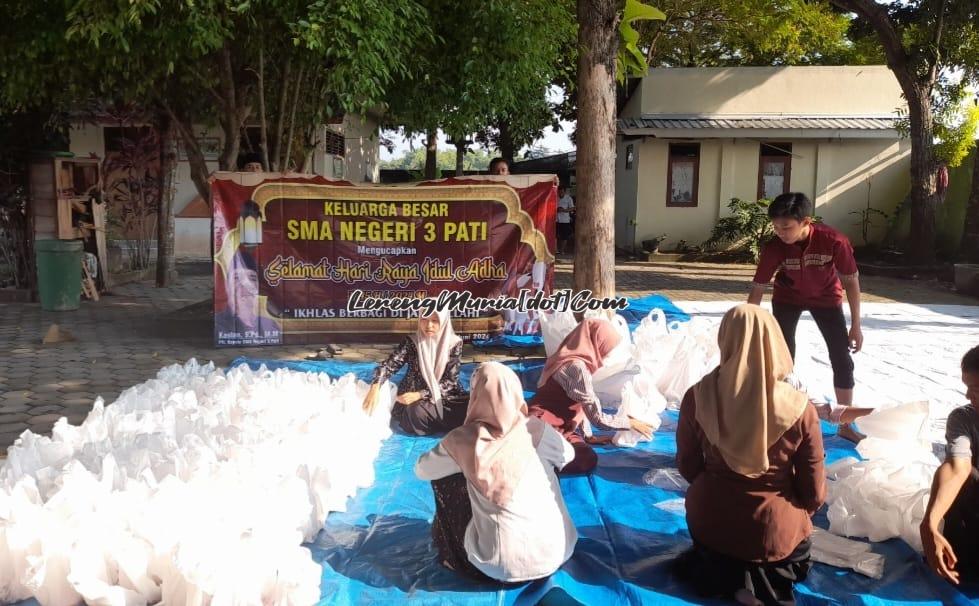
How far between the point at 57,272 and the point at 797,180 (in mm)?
15137

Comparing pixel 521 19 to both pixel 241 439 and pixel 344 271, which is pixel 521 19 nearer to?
pixel 344 271

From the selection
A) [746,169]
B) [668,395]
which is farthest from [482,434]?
[746,169]

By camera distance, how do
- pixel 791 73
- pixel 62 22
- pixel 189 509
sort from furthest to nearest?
pixel 791 73
pixel 62 22
pixel 189 509

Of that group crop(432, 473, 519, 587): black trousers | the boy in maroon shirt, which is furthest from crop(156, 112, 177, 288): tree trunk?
crop(432, 473, 519, 587): black trousers

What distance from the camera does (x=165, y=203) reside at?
1182 centimetres

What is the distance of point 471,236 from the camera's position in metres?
7.92

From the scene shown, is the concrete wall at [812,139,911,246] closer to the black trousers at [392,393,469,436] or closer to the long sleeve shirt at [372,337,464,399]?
the long sleeve shirt at [372,337,464,399]

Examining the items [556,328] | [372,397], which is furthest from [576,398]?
[556,328]

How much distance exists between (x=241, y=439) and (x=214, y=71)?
6508 millimetres

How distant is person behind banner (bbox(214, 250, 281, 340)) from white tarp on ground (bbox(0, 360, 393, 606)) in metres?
3.49

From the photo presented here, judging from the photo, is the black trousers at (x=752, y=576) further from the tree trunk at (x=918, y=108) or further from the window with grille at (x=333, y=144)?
the tree trunk at (x=918, y=108)

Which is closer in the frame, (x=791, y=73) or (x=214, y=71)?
(x=214, y=71)

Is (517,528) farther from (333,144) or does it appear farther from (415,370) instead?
(333,144)

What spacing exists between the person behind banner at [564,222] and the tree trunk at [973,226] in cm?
778
